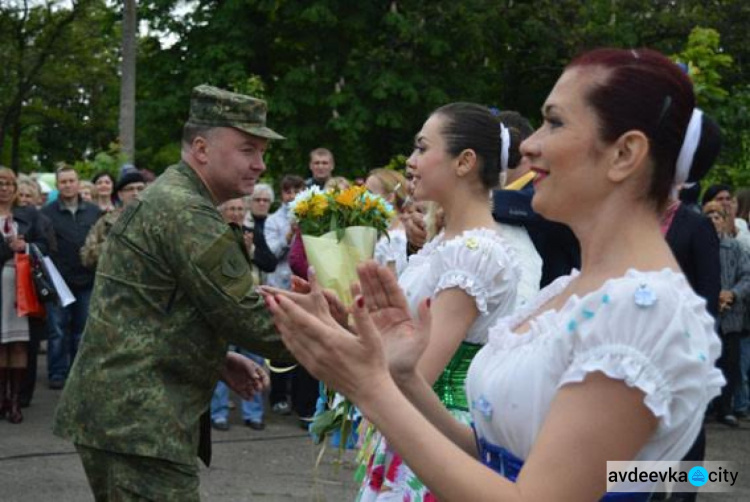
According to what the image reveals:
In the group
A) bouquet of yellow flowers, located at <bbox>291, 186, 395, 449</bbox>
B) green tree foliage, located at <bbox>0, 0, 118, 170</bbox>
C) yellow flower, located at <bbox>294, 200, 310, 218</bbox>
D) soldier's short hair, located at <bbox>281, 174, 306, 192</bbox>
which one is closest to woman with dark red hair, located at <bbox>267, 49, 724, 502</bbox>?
bouquet of yellow flowers, located at <bbox>291, 186, 395, 449</bbox>

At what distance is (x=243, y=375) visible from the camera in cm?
458

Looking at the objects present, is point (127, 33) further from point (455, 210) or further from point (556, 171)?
point (556, 171)

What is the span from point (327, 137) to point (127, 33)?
479 cm

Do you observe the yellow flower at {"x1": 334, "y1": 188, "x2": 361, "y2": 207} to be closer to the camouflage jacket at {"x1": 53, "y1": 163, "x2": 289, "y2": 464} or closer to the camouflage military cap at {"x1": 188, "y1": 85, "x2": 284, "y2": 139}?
the camouflage military cap at {"x1": 188, "y1": 85, "x2": 284, "y2": 139}

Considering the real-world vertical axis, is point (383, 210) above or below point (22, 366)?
above

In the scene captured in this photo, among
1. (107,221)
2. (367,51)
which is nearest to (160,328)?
(107,221)

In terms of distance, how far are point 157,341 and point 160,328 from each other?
0.05 m

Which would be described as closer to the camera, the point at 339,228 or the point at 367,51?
the point at 339,228

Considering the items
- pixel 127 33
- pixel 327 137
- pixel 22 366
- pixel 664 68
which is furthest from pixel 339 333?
pixel 327 137

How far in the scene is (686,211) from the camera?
695 centimetres

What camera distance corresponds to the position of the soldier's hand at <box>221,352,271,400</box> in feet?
15.0

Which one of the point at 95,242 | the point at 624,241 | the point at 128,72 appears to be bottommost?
the point at 95,242

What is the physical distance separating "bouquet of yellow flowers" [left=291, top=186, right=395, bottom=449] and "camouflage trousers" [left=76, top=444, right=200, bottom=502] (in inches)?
20.4
